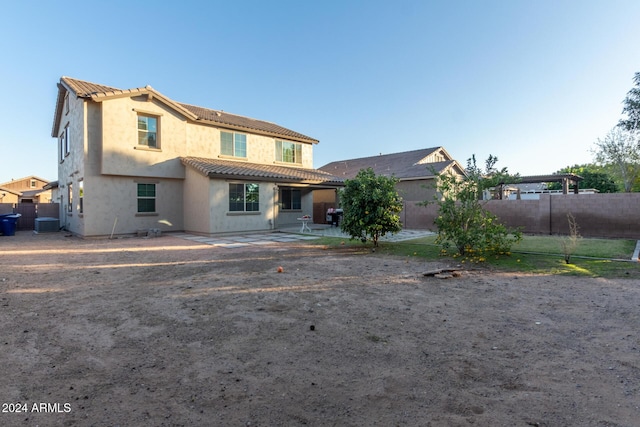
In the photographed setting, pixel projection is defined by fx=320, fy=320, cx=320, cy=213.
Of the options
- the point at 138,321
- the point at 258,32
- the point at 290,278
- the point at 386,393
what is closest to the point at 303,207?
the point at 258,32

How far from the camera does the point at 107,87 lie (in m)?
17.1

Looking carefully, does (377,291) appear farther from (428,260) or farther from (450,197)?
(450,197)

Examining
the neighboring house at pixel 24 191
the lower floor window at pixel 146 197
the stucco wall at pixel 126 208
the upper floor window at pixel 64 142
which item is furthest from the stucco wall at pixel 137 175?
the neighboring house at pixel 24 191

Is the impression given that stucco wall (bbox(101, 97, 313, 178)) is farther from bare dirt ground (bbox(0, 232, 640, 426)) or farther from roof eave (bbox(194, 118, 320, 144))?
bare dirt ground (bbox(0, 232, 640, 426))

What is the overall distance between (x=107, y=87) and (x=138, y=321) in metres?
17.4

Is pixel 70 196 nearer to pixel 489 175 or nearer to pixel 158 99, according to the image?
pixel 158 99

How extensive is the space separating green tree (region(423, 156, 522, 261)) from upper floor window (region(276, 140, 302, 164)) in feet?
45.8

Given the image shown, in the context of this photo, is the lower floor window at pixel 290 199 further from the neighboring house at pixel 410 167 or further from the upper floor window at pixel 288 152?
the neighboring house at pixel 410 167

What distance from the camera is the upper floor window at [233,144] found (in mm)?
19188

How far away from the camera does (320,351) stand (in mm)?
3543

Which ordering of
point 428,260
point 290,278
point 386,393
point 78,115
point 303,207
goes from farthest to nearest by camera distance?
point 303,207
point 78,115
point 428,260
point 290,278
point 386,393

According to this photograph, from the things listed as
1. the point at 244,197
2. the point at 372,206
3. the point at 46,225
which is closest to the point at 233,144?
the point at 244,197

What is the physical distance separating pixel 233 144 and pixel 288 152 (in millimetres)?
4098

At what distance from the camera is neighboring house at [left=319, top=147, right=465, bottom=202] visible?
79.6 ft
